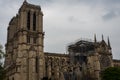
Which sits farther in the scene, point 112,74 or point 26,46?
point 26,46

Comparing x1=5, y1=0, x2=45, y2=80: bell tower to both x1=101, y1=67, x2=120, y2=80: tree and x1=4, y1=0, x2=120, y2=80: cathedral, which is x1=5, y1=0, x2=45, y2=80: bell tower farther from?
x1=101, y1=67, x2=120, y2=80: tree

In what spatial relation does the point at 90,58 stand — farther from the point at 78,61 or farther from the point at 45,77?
the point at 45,77

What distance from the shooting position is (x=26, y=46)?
7906 centimetres

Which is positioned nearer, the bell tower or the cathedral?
the bell tower

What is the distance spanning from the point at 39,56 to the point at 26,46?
4.79m

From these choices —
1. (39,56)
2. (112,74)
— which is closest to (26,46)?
(39,56)

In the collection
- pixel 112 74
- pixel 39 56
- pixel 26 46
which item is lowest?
pixel 112 74

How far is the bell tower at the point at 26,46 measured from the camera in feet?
251

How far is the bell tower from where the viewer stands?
76.4 m

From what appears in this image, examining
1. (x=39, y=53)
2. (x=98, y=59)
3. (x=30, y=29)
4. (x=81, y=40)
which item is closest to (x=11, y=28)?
(x=30, y=29)

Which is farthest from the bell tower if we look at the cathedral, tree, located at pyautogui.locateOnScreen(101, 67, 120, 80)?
tree, located at pyautogui.locateOnScreen(101, 67, 120, 80)

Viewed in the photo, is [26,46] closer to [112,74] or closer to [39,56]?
[39,56]

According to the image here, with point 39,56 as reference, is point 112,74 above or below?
below

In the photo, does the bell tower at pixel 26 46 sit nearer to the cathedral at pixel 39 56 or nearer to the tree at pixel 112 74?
the cathedral at pixel 39 56
